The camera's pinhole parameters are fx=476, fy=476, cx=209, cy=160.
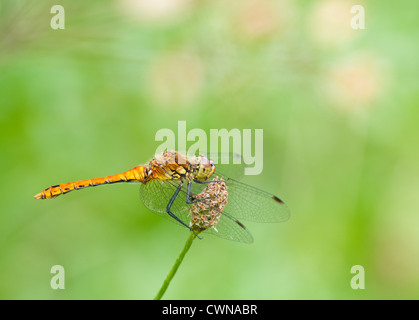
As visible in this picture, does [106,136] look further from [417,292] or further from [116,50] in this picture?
[417,292]

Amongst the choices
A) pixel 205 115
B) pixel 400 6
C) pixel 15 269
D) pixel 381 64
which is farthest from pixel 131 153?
pixel 400 6

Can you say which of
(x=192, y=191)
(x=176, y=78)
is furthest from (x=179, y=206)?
(x=176, y=78)

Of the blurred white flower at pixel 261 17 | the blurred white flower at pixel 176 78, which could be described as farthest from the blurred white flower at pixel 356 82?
the blurred white flower at pixel 176 78

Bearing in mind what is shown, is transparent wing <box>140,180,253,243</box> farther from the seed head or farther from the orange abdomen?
the seed head

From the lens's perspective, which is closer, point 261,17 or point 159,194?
point 159,194

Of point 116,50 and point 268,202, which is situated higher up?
point 116,50

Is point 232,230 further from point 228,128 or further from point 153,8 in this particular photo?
point 228,128

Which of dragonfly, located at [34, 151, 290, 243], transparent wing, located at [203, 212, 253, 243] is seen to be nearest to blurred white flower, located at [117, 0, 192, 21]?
dragonfly, located at [34, 151, 290, 243]

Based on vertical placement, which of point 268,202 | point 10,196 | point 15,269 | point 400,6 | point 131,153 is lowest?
point 15,269
